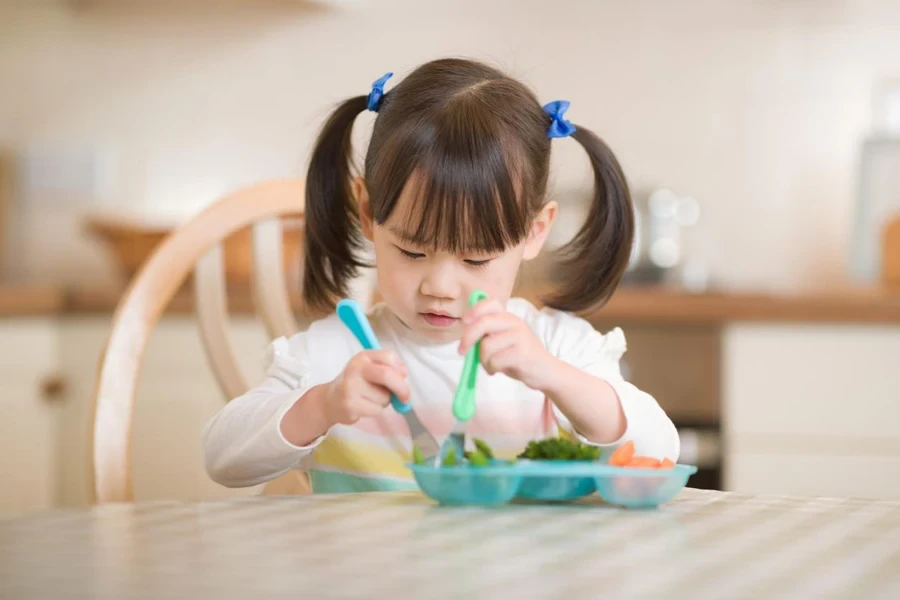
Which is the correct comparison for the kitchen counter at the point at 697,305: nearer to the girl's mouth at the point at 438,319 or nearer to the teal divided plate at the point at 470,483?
the girl's mouth at the point at 438,319

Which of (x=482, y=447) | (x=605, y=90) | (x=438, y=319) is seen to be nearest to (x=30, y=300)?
(x=605, y=90)

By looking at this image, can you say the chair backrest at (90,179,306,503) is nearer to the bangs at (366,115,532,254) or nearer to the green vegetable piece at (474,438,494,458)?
the bangs at (366,115,532,254)

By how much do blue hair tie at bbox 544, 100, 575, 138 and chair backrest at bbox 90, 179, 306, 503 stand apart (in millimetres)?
302

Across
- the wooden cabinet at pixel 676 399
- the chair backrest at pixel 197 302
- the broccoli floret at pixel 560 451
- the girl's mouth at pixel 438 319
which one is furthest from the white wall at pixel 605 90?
the broccoli floret at pixel 560 451

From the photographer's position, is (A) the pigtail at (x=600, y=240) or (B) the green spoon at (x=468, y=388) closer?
(B) the green spoon at (x=468, y=388)

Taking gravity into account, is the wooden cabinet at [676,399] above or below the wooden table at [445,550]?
below

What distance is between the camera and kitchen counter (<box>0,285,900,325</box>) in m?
1.93

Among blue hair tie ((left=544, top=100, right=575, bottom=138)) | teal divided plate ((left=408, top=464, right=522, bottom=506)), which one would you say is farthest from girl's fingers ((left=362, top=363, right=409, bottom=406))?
blue hair tie ((left=544, top=100, right=575, bottom=138))

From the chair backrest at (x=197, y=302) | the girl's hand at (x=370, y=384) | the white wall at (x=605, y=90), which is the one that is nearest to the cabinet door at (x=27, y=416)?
the white wall at (x=605, y=90)

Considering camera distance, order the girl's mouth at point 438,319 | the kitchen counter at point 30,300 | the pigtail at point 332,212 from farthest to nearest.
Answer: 1. the kitchen counter at point 30,300
2. the pigtail at point 332,212
3. the girl's mouth at point 438,319

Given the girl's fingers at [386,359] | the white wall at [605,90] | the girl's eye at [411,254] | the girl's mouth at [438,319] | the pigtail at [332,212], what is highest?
the white wall at [605,90]

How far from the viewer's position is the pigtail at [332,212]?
1.11m

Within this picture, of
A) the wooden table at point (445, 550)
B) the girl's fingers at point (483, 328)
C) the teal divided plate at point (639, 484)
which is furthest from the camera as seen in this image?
the girl's fingers at point (483, 328)

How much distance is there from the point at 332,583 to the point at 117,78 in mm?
2547
